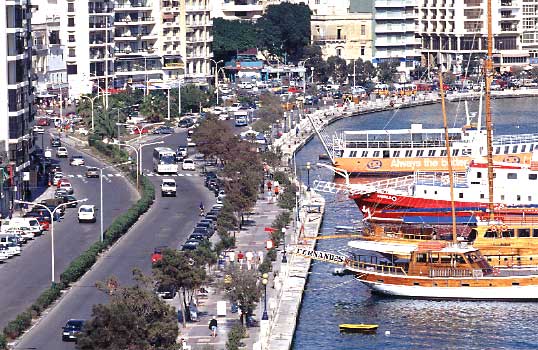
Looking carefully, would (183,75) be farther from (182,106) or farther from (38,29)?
(38,29)

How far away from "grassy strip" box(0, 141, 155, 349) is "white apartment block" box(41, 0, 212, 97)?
1796 inches

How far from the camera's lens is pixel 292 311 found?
228 ft

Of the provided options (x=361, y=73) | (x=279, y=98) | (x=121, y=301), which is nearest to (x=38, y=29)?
(x=279, y=98)

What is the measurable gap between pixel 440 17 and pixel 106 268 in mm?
118305

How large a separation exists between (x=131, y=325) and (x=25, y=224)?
102 feet

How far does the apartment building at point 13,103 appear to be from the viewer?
92000mm

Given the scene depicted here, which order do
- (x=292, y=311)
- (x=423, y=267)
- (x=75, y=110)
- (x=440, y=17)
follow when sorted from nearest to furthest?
1. (x=292, y=311)
2. (x=423, y=267)
3. (x=75, y=110)
4. (x=440, y=17)

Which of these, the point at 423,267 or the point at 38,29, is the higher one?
the point at 38,29

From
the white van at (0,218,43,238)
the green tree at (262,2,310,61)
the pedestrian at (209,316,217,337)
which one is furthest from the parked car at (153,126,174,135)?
the pedestrian at (209,316,217,337)

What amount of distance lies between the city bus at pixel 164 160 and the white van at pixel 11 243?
2893cm

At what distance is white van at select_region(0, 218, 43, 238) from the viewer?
85125mm

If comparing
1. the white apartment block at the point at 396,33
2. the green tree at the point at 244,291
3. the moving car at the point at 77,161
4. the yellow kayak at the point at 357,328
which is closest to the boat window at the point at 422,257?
the yellow kayak at the point at 357,328

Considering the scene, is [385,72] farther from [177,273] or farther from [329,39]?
[177,273]

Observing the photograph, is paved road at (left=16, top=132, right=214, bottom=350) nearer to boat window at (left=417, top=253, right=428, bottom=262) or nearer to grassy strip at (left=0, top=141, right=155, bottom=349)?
grassy strip at (left=0, top=141, right=155, bottom=349)
